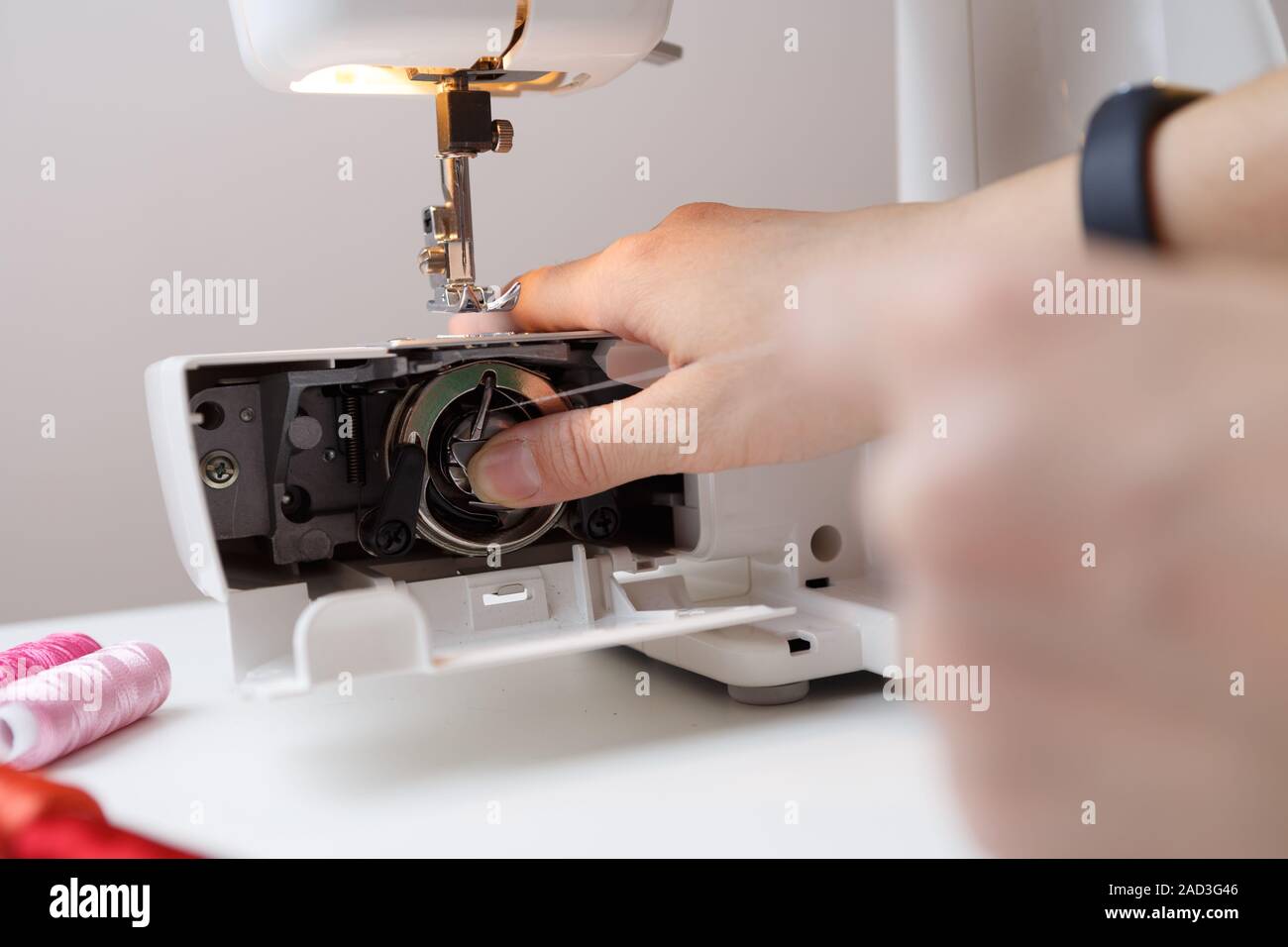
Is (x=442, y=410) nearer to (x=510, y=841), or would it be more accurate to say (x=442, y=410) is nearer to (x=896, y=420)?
(x=510, y=841)

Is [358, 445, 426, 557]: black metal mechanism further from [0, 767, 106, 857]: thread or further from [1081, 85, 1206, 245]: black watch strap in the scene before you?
[1081, 85, 1206, 245]: black watch strap

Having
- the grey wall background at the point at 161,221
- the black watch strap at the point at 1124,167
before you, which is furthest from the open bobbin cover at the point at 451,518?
the grey wall background at the point at 161,221

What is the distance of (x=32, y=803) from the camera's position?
710mm

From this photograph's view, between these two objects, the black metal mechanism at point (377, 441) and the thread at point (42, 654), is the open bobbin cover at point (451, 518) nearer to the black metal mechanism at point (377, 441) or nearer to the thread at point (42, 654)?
the black metal mechanism at point (377, 441)

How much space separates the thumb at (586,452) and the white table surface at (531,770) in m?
0.20

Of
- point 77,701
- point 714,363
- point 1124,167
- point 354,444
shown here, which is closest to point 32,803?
point 77,701

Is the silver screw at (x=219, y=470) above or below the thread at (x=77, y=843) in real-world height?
above

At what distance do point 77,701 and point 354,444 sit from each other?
1.00ft

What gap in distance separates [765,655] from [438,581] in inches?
11.1

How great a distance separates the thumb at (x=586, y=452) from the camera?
96 cm

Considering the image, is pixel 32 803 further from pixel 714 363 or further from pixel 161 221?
pixel 161 221

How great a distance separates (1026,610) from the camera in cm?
33

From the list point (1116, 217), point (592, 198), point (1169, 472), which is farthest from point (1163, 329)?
point (592, 198)

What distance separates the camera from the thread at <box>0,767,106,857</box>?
2.29 ft
